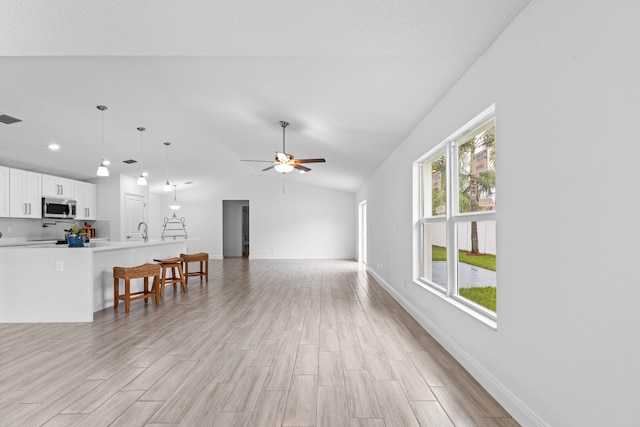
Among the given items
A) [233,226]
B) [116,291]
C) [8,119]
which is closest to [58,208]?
[8,119]

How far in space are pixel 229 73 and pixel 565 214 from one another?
3208mm

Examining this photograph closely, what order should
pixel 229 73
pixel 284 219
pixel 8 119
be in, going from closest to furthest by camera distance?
1. pixel 229 73
2. pixel 8 119
3. pixel 284 219

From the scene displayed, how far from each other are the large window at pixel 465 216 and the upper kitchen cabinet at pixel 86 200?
8.00 m

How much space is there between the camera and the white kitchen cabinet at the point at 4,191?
20.6 ft

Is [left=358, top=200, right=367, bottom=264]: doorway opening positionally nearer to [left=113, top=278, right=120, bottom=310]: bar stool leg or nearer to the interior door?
the interior door

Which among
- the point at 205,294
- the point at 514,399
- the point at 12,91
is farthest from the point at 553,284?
the point at 12,91

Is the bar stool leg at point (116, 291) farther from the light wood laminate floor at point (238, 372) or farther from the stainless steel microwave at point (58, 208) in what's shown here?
the stainless steel microwave at point (58, 208)

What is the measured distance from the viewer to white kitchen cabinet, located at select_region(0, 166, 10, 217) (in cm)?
629

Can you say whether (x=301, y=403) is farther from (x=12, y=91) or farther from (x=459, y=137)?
(x=12, y=91)

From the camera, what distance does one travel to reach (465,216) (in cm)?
310

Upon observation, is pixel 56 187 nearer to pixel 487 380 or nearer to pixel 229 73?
pixel 229 73

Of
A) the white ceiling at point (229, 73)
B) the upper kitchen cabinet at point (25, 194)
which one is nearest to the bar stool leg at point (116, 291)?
the white ceiling at point (229, 73)

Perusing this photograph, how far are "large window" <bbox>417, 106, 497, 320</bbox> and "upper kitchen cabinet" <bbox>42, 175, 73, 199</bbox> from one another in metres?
7.62

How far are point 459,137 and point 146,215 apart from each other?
9700mm
